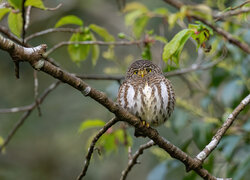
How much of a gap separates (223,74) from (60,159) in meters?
4.05

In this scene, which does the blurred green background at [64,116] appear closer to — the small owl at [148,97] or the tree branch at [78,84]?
the small owl at [148,97]

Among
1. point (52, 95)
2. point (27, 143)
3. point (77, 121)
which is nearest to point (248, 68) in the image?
point (77, 121)

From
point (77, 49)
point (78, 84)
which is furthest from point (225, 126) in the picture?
point (77, 49)

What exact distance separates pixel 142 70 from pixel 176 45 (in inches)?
38.7

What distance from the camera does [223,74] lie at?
13.7ft

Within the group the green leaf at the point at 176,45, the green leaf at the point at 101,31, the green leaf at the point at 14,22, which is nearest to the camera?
the green leaf at the point at 176,45

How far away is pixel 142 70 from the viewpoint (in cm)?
358

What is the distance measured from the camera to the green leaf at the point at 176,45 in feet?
8.60

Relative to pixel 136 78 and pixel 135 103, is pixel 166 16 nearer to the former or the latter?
pixel 136 78

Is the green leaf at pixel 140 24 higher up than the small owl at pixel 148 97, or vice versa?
the green leaf at pixel 140 24

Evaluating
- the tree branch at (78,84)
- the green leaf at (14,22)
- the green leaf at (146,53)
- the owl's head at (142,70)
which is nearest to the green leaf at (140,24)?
the green leaf at (146,53)

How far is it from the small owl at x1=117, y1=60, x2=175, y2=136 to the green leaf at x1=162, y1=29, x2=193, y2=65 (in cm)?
58

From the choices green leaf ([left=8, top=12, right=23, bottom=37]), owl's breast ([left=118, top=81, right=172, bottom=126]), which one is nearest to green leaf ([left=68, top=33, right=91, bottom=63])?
owl's breast ([left=118, top=81, right=172, bottom=126])

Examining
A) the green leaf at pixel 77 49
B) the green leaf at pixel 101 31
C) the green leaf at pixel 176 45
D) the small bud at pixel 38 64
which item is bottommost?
the green leaf at pixel 77 49
